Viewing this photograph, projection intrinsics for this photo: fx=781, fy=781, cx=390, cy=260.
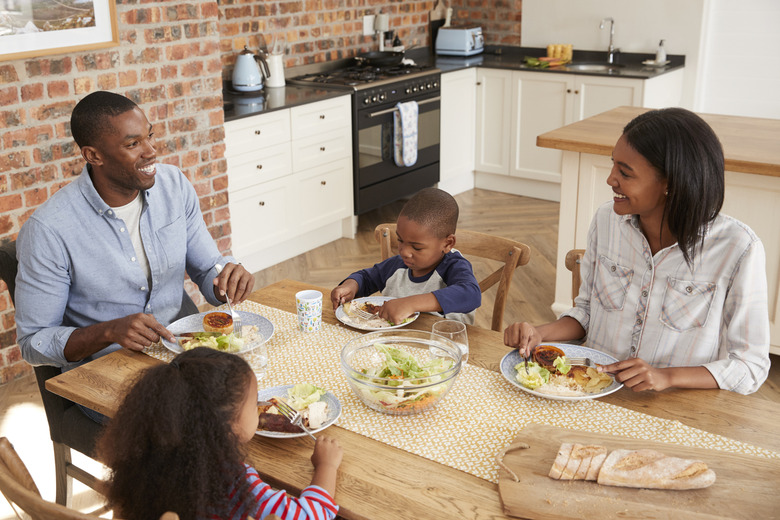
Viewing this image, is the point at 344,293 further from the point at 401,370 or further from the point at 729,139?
the point at 729,139

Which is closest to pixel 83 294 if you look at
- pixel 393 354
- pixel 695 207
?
pixel 393 354

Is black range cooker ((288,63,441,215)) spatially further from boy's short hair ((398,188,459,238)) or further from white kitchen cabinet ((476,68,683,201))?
boy's short hair ((398,188,459,238))

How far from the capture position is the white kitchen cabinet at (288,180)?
4.08m

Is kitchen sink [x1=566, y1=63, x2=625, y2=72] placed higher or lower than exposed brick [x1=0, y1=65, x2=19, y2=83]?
lower

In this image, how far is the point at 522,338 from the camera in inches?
68.1

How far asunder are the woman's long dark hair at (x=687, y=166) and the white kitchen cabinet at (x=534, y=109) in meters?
3.52

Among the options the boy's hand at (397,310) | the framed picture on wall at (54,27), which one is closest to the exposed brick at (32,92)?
the framed picture on wall at (54,27)

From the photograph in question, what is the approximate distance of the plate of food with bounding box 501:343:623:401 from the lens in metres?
1.58

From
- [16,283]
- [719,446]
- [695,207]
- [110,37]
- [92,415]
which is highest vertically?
[110,37]

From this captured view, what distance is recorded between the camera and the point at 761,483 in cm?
125

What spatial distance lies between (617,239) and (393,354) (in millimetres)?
633

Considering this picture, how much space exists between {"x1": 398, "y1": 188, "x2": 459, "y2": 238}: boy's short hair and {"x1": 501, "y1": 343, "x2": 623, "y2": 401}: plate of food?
47 cm

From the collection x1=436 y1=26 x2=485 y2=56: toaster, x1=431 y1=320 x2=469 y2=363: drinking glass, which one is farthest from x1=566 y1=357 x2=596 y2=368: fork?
x1=436 y1=26 x2=485 y2=56: toaster

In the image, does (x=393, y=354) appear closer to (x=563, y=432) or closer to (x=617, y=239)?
(x=563, y=432)
